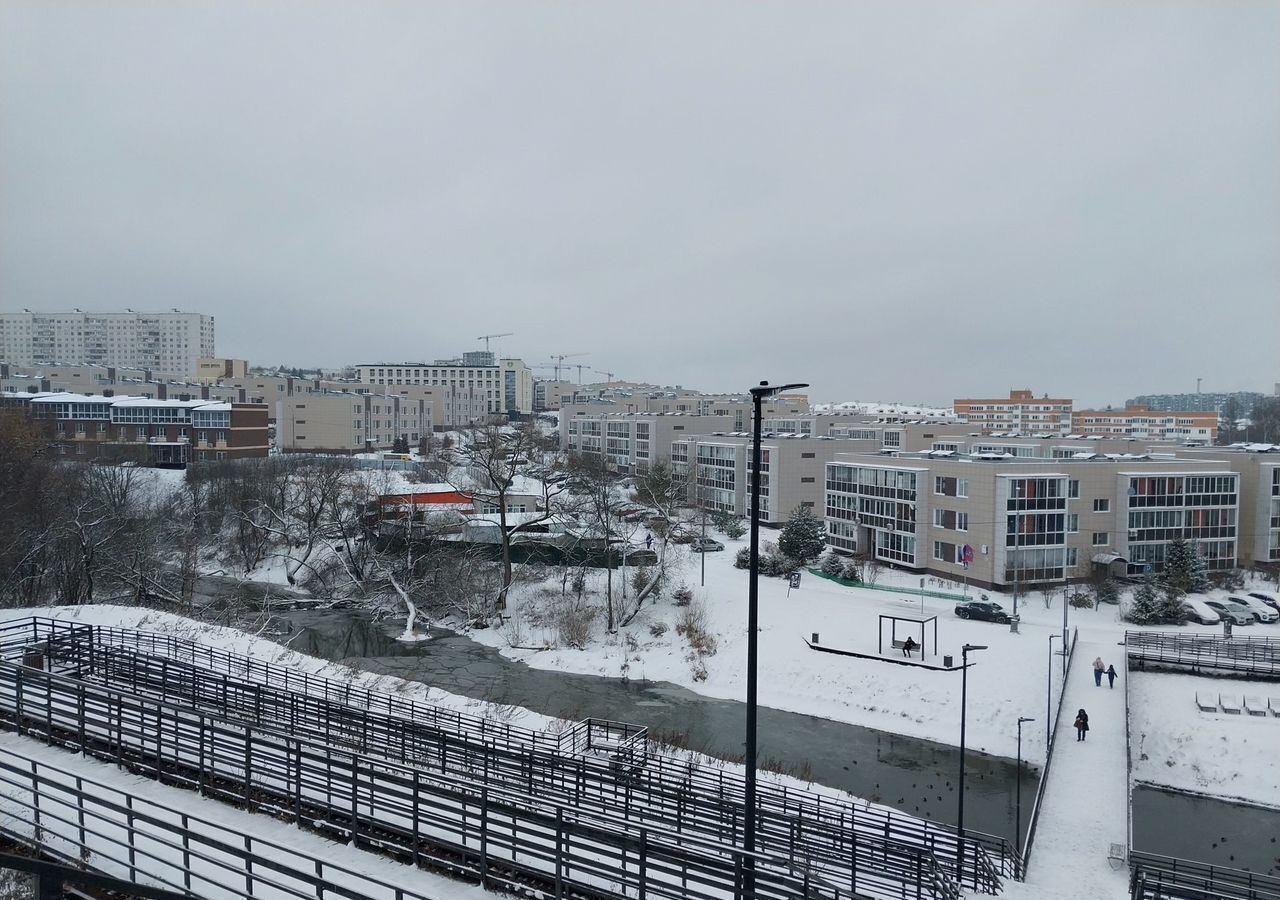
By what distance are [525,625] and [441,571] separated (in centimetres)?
686

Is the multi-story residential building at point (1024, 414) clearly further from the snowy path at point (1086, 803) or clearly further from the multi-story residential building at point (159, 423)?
the snowy path at point (1086, 803)

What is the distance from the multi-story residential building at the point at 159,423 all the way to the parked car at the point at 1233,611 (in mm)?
68752

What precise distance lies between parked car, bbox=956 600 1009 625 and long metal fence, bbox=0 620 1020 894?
57.8ft

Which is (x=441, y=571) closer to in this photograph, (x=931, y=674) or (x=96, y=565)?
(x=96, y=565)

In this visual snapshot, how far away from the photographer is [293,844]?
984 centimetres

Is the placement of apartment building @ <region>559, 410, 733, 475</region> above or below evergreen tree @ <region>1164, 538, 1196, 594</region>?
above

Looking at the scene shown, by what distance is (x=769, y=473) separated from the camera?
2355 inches

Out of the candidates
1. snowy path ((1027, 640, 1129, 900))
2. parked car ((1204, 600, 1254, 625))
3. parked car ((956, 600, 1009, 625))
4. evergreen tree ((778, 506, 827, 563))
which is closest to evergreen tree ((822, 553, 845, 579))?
evergreen tree ((778, 506, 827, 563))

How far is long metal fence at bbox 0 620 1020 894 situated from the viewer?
13.4 metres

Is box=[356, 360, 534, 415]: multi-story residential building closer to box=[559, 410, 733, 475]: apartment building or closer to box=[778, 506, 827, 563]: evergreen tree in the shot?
box=[559, 410, 733, 475]: apartment building

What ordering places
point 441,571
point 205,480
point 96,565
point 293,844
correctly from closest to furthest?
point 293,844, point 96,565, point 441,571, point 205,480

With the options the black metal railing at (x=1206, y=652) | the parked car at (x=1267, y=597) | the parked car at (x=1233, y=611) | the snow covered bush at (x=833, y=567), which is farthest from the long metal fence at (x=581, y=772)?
the parked car at (x=1267, y=597)

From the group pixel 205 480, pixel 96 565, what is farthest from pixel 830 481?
pixel 205 480

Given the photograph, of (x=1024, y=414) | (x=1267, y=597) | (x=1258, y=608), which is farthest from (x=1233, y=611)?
(x=1024, y=414)
